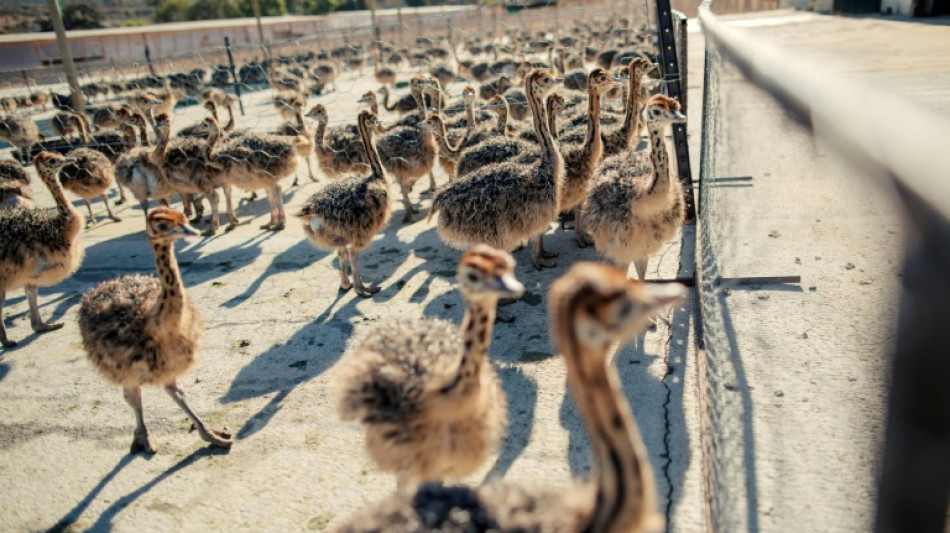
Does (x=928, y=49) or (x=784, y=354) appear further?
(x=928, y=49)

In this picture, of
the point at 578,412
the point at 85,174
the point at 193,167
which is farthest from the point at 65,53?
the point at 578,412

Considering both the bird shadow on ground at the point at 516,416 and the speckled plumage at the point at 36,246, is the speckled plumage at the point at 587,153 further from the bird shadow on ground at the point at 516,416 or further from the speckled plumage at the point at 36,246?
the speckled plumage at the point at 36,246

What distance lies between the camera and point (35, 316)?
5953 millimetres

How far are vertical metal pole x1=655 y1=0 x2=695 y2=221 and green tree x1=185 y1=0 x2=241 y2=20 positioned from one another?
63.3 m

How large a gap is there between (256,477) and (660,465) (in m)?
2.25

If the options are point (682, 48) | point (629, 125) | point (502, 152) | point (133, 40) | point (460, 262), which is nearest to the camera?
point (460, 262)

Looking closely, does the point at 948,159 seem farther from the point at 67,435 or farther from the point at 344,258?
the point at 344,258

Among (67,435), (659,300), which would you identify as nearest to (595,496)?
(659,300)

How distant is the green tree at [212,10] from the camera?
6150 centimetres

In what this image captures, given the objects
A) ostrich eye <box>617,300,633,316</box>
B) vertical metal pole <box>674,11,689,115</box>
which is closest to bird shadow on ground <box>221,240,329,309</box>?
vertical metal pole <box>674,11,689,115</box>

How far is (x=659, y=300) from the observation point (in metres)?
2.00

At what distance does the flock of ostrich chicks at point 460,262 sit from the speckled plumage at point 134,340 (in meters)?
0.01

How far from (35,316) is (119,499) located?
9.66 ft

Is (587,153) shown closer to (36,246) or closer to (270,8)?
(36,246)
